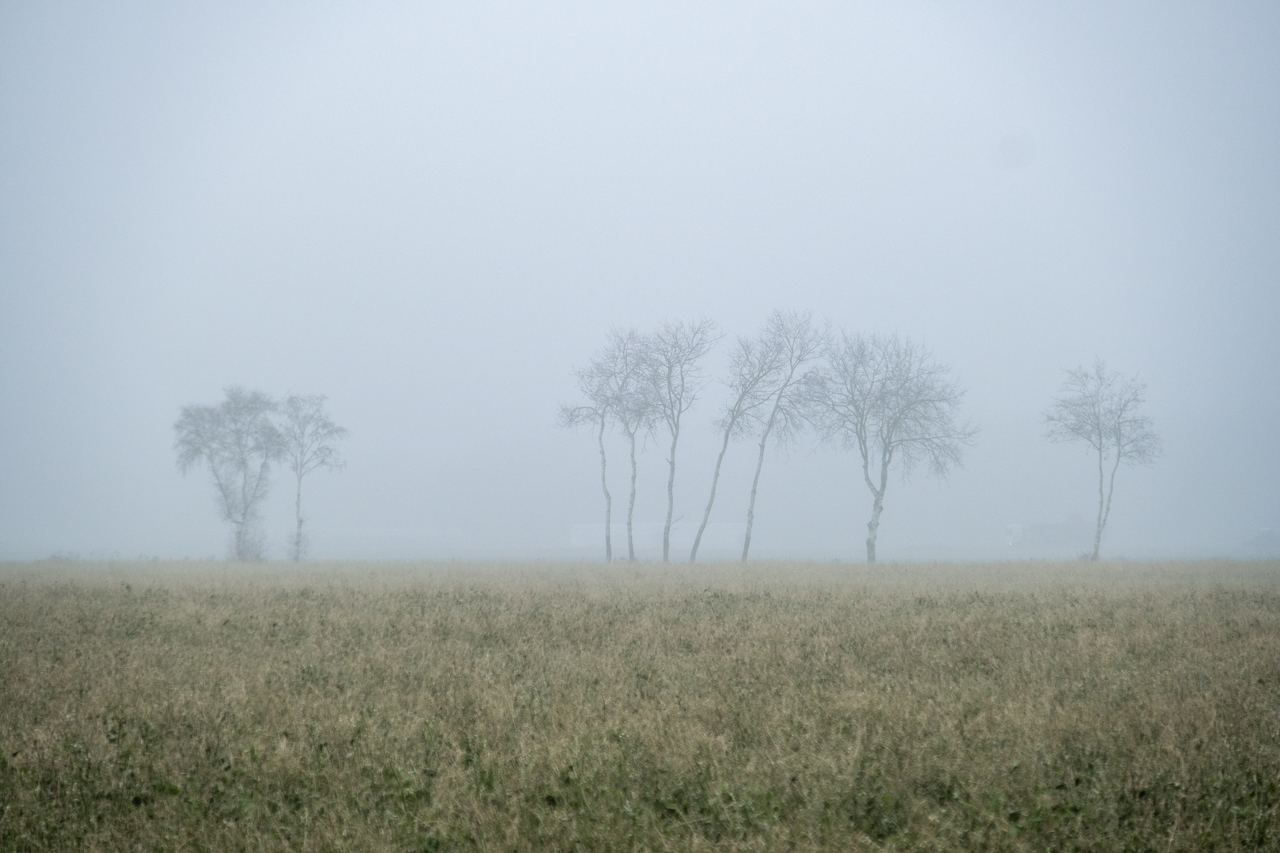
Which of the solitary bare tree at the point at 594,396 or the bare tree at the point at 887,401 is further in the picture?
the solitary bare tree at the point at 594,396

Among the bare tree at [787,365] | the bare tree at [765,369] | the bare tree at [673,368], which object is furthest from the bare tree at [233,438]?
the bare tree at [787,365]

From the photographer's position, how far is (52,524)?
378 ft

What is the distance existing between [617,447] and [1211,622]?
17583 cm

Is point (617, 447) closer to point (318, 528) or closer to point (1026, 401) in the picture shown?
point (318, 528)

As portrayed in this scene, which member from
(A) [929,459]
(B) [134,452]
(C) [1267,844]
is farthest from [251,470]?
(B) [134,452]

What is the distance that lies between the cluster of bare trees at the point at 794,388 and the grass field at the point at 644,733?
25.8 metres

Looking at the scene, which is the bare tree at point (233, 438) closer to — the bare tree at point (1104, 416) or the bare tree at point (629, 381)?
the bare tree at point (629, 381)

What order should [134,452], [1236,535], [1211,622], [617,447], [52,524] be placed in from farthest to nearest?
[617,447], [134,452], [52,524], [1236,535], [1211,622]

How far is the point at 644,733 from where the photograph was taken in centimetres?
617

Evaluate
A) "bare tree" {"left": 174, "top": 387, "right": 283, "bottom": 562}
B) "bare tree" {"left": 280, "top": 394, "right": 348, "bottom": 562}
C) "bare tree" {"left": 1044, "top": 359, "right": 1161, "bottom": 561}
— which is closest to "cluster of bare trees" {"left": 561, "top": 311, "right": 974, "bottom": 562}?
"bare tree" {"left": 1044, "top": 359, "right": 1161, "bottom": 561}

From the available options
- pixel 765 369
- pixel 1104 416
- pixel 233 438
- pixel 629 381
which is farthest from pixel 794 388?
pixel 233 438

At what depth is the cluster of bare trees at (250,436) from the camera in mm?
50125

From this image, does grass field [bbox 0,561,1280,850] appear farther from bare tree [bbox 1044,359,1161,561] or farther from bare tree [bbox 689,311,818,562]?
bare tree [bbox 1044,359,1161,561]

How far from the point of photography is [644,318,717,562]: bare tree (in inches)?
1559
